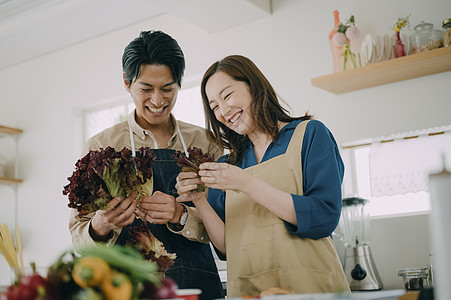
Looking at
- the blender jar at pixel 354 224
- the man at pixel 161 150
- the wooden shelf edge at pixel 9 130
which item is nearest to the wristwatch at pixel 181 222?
the man at pixel 161 150

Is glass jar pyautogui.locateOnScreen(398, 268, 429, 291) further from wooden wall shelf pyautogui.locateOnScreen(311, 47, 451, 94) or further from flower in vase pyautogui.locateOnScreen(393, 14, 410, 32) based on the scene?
flower in vase pyautogui.locateOnScreen(393, 14, 410, 32)

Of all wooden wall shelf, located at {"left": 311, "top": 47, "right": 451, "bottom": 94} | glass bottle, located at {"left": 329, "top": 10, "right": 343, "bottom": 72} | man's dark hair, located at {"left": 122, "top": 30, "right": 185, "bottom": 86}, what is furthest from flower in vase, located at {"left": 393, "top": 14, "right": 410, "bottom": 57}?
man's dark hair, located at {"left": 122, "top": 30, "right": 185, "bottom": 86}

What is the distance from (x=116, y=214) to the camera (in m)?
1.61

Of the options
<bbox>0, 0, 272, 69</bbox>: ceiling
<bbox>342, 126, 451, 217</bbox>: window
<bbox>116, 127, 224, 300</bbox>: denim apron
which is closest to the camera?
<bbox>116, 127, 224, 300</bbox>: denim apron

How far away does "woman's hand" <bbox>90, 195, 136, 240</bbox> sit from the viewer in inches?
63.1

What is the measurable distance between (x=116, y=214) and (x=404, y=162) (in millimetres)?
2367

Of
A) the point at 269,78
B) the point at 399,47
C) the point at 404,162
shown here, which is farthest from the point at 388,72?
the point at 269,78

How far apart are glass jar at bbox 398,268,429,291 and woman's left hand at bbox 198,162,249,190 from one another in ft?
6.12

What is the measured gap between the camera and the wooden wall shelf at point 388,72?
3.08 metres

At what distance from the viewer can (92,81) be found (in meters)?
4.88

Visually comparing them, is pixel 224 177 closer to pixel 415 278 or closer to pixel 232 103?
pixel 232 103

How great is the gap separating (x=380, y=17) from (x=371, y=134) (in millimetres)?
783

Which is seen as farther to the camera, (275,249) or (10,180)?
(10,180)

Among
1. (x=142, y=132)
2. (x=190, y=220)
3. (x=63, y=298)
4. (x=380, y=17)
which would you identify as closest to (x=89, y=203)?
(x=190, y=220)
